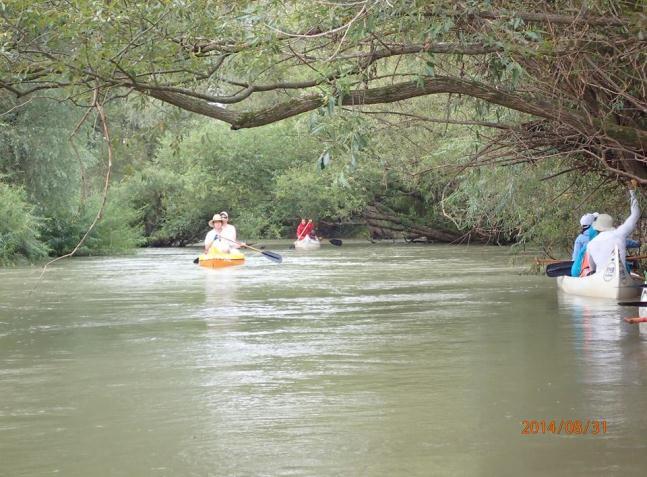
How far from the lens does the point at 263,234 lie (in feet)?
151

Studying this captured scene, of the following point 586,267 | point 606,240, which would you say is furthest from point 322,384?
point 586,267

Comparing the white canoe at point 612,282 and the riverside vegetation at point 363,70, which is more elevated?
the riverside vegetation at point 363,70

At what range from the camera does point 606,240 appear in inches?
630

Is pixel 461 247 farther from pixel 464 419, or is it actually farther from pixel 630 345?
pixel 464 419

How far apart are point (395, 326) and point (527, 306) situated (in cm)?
303

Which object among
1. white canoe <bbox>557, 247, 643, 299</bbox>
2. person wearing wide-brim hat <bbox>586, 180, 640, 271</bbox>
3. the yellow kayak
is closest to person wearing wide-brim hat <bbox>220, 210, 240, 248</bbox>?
the yellow kayak

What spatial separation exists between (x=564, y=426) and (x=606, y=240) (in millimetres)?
8825

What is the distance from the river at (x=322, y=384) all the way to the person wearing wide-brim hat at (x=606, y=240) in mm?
657

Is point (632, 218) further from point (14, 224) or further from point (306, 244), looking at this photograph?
point (306, 244)

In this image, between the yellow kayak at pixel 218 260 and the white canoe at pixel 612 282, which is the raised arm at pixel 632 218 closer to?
the white canoe at pixel 612 282

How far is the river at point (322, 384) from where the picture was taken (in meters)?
6.87

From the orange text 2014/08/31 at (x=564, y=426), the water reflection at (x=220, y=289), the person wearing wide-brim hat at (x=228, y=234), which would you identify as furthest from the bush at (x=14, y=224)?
the orange text 2014/08/31 at (x=564, y=426)

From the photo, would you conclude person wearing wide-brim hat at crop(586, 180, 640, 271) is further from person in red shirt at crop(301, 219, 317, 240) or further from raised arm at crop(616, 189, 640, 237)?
person in red shirt at crop(301, 219, 317, 240)

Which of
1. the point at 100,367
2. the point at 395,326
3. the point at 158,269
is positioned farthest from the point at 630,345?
the point at 158,269
